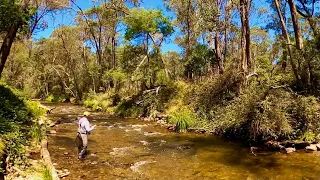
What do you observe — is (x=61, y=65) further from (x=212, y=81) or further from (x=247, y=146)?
(x=247, y=146)

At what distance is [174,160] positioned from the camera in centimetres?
1278

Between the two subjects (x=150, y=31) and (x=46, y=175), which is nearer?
(x=46, y=175)

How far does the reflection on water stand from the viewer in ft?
35.1

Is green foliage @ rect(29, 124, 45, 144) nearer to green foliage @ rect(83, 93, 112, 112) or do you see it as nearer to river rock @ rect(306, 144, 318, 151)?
river rock @ rect(306, 144, 318, 151)

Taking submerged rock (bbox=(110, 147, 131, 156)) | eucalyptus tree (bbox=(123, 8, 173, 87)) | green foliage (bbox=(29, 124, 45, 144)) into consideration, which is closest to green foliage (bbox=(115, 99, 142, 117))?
eucalyptus tree (bbox=(123, 8, 173, 87))

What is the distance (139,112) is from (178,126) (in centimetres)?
950

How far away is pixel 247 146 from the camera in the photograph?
49.3ft

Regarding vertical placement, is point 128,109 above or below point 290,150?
above

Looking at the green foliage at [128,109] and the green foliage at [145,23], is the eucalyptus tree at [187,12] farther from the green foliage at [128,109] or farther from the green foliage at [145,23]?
the green foliage at [128,109]

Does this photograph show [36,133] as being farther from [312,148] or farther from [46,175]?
[312,148]

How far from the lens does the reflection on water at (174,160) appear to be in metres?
10.7

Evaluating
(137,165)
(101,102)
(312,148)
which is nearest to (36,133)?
(137,165)

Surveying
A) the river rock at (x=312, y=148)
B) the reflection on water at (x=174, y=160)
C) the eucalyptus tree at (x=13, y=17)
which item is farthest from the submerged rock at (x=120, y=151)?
the river rock at (x=312, y=148)

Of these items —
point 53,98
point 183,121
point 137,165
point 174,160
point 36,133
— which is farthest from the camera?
point 53,98
